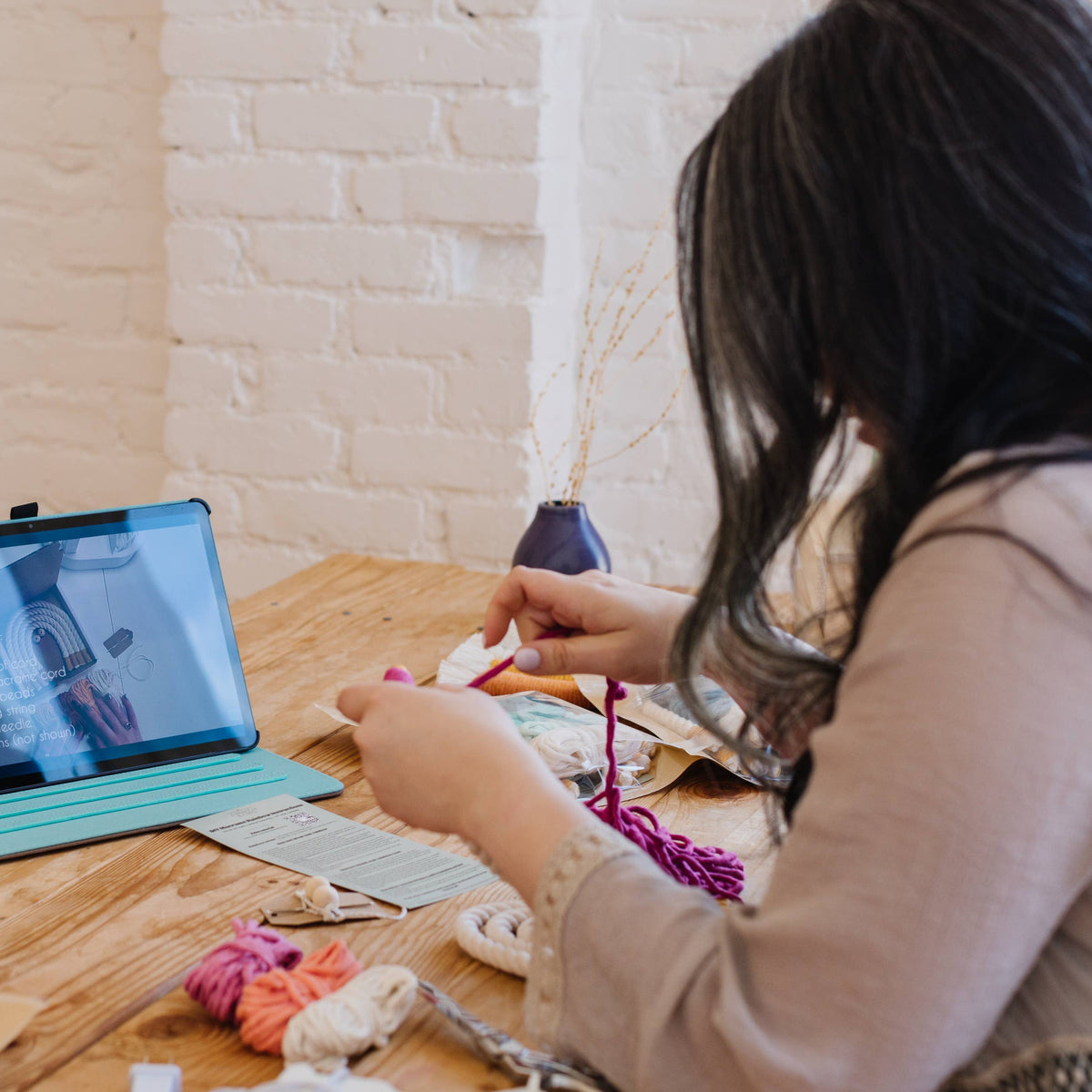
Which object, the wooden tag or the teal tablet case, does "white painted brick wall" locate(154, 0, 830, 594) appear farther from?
the wooden tag

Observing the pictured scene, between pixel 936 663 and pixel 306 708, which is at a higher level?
pixel 936 663

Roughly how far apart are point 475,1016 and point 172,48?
1.49 metres

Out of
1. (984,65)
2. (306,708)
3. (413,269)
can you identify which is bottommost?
(306,708)

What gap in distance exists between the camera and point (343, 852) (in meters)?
0.77

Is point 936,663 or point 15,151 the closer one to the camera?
point 936,663

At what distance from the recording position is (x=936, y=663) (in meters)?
0.46

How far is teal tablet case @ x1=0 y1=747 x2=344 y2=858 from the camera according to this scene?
2.56 feet

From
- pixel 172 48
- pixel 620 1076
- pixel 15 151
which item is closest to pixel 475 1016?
pixel 620 1076

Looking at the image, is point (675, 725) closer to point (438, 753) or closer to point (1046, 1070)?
point (438, 753)

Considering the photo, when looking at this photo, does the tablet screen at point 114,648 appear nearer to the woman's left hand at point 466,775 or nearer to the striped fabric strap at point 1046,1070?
the woman's left hand at point 466,775

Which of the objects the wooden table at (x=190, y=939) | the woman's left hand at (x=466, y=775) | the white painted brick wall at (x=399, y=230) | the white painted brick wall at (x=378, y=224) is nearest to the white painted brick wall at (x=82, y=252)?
the white painted brick wall at (x=378, y=224)

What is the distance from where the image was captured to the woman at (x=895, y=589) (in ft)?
1.47

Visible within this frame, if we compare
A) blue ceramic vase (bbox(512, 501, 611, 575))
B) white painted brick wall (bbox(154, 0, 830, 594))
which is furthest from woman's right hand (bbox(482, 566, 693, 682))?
white painted brick wall (bbox(154, 0, 830, 594))

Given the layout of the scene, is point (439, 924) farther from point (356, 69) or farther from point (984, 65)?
point (356, 69)
